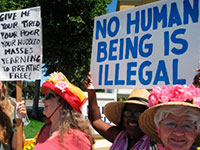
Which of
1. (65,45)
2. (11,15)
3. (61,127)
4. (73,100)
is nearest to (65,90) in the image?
(73,100)

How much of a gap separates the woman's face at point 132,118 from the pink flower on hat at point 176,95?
1.57 ft

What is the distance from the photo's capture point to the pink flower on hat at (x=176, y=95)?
168 cm

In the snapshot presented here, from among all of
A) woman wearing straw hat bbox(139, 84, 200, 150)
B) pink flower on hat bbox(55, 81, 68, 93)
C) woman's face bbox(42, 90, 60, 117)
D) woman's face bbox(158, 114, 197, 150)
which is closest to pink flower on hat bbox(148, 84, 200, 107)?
woman wearing straw hat bbox(139, 84, 200, 150)

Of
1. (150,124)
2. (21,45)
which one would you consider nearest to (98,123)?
(150,124)

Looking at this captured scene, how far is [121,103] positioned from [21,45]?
151 cm

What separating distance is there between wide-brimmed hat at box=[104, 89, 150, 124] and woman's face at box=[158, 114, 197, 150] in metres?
0.55

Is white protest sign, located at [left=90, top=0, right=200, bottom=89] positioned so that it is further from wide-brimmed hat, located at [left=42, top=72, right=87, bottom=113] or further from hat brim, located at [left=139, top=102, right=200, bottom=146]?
hat brim, located at [left=139, top=102, right=200, bottom=146]

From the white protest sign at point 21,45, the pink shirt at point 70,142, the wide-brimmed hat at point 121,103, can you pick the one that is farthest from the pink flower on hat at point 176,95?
the white protest sign at point 21,45

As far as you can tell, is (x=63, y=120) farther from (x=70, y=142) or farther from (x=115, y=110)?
(x=115, y=110)

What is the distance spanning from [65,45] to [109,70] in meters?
11.9

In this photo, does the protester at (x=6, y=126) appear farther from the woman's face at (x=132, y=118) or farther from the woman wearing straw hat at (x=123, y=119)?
the woman's face at (x=132, y=118)

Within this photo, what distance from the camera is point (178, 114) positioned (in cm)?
172

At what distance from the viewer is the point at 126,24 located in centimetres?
262

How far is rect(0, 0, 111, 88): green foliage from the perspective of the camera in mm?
13586
